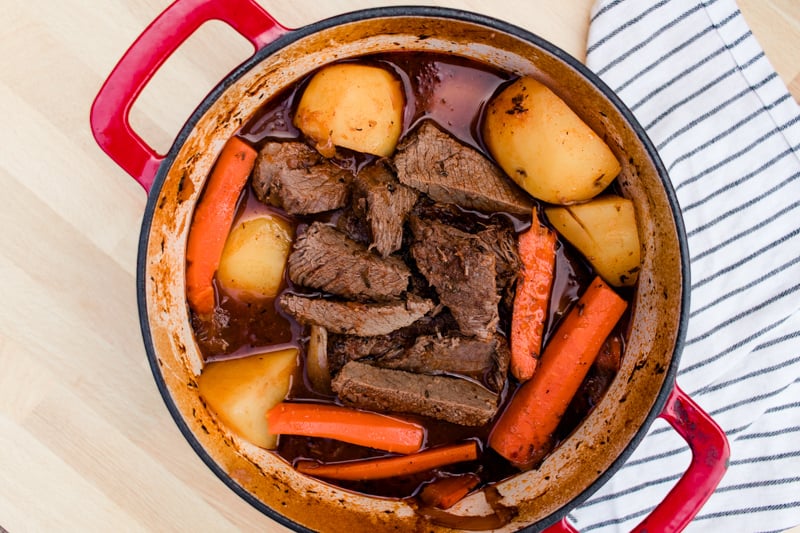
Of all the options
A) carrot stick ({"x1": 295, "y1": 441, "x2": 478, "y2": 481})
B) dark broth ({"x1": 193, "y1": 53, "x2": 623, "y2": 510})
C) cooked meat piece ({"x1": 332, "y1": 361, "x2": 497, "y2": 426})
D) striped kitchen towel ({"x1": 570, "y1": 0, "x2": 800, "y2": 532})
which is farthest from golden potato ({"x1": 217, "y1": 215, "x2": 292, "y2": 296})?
striped kitchen towel ({"x1": 570, "y1": 0, "x2": 800, "y2": 532})

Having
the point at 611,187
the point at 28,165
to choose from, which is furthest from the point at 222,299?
the point at 611,187

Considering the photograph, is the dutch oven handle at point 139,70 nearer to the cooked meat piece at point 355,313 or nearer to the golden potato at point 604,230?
the cooked meat piece at point 355,313

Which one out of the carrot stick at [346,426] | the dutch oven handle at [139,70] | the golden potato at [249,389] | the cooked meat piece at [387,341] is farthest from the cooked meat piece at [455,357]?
the dutch oven handle at [139,70]

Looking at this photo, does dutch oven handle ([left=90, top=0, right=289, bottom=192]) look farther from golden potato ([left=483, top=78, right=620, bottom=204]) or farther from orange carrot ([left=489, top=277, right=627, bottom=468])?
orange carrot ([left=489, top=277, right=627, bottom=468])

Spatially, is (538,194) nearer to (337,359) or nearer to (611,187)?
(611,187)

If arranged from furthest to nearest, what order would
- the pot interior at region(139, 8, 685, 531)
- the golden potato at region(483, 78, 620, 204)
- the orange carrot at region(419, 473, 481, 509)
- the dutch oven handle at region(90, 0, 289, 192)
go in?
the orange carrot at region(419, 473, 481, 509), the golden potato at region(483, 78, 620, 204), the pot interior at region(139, 8, 685, 531), the dutch oven handle at region(90, 0, 289, 192)

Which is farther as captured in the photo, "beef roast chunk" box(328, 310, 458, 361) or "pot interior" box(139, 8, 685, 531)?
"beef roast chunk" box(328, 310, 458, 361)
